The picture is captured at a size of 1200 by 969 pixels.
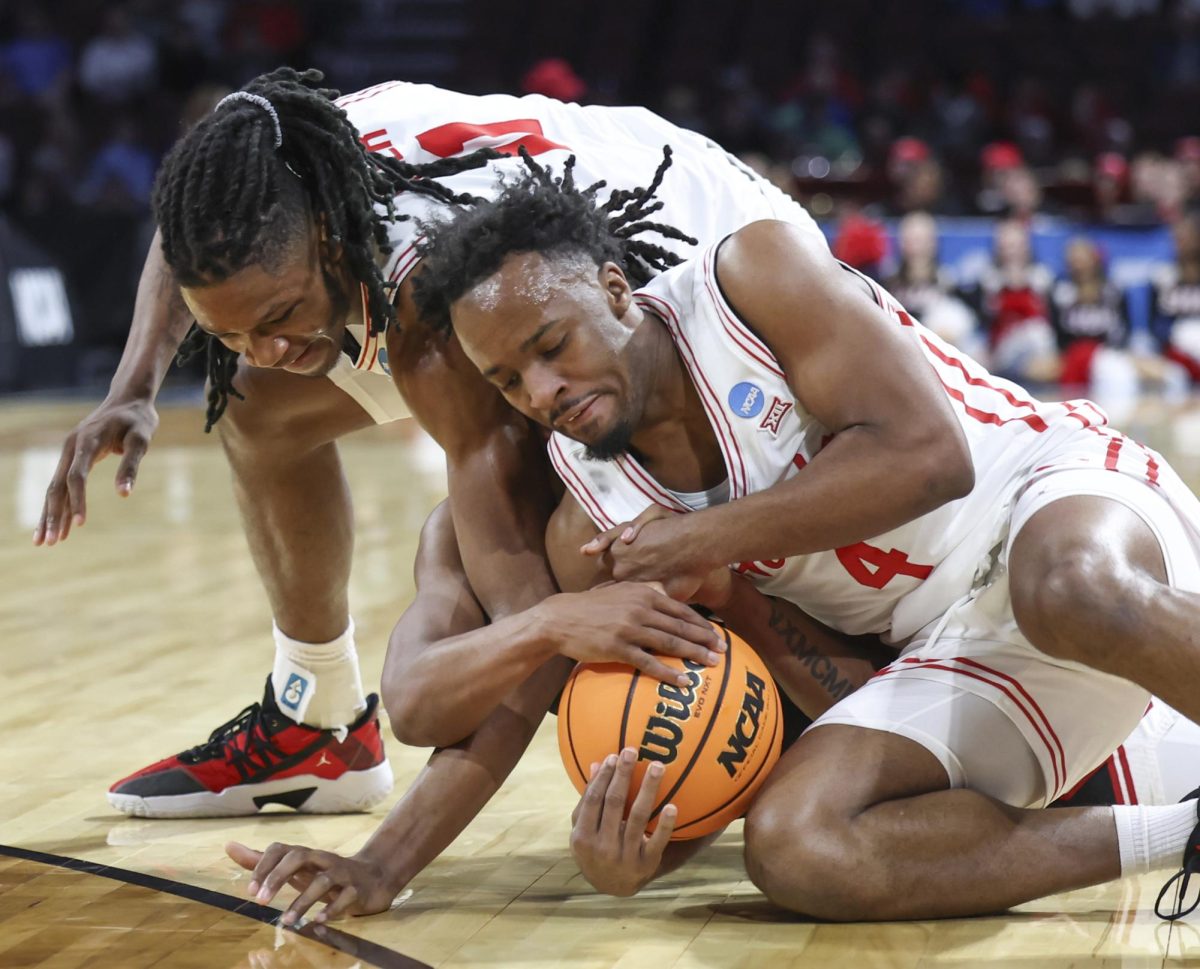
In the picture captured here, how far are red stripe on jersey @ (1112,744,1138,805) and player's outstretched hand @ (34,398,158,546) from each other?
5.65 feet

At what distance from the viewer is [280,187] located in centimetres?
279

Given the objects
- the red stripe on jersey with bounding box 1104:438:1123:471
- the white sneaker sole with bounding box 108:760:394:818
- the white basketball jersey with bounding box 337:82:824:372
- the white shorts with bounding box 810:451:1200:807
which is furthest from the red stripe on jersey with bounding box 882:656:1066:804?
the white sneaker sole with bounding box 108:760:394:818

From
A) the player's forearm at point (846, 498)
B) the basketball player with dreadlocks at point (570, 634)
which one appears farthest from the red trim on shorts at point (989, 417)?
the basketball player with dreadlocks at point (570, 634)

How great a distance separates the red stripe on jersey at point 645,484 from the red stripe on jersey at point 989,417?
1.64 ft

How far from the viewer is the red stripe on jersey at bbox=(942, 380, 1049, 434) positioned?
2.82 meters

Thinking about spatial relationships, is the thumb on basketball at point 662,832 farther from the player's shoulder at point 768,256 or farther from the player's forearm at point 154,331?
the player's forearm at point 154,331

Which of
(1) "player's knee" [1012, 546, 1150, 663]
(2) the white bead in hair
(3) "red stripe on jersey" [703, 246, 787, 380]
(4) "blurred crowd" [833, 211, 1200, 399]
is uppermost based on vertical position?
(2) the white bead in hair

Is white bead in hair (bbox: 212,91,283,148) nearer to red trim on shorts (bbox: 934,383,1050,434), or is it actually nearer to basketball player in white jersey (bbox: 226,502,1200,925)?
basketball player in white jersey (bbox: 226,502,1200,925)

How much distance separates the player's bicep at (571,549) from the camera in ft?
8.96

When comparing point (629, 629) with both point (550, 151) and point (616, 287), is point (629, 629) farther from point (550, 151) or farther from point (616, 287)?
point (550, 151)

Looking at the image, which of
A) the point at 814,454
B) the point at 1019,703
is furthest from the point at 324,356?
the point at 1019,703

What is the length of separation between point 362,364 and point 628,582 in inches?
28.2

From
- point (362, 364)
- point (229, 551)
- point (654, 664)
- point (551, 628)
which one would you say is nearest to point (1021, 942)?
point (654, 664)

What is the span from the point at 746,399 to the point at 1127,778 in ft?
3.03
